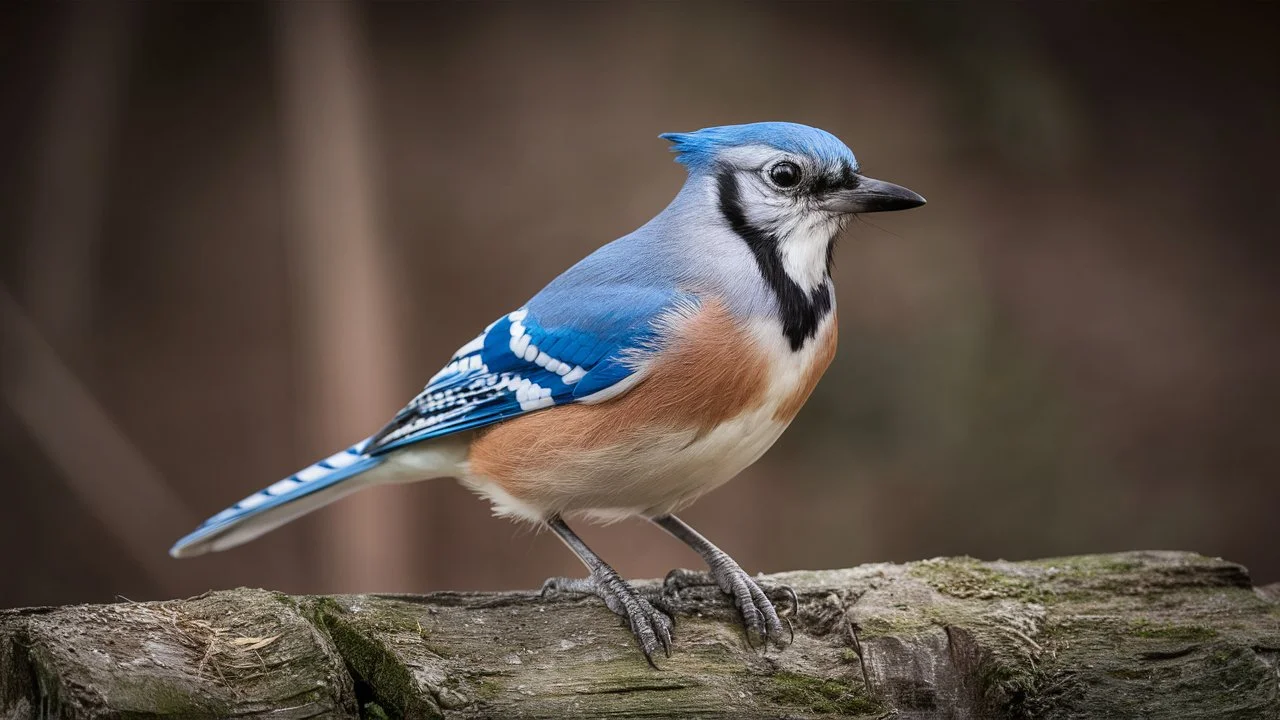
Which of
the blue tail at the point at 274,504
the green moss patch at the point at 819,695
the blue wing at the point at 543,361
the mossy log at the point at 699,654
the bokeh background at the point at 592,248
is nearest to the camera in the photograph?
the mossy log at the point at 699,654

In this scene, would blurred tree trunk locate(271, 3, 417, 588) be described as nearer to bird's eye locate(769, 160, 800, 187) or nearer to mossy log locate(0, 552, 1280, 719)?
mossy log locate(0, 552, 1280, 719)

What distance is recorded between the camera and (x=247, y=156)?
206 inches

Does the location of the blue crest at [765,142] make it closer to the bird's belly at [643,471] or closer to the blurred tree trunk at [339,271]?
the bird's belly at [643,471]

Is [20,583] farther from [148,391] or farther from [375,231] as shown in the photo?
[375,231]

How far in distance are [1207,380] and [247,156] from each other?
472 cm

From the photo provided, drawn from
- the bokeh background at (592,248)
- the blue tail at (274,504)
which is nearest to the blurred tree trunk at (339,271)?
the bokeh background at (592,248)

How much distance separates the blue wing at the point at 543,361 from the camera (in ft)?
9.06

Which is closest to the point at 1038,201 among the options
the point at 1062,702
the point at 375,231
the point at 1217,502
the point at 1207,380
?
the point at 1207,380

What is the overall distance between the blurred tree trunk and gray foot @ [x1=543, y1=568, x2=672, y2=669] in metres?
2.40

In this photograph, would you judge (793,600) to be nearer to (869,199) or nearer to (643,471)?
(643,471)

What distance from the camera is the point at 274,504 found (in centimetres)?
318

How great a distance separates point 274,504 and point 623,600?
112 centimetres

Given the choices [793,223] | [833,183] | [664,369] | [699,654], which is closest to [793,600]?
[699,654]

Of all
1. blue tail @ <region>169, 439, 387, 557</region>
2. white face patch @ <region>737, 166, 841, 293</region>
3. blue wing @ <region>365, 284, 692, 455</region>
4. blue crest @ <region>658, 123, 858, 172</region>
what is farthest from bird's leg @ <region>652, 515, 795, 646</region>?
blue crest @ <region>658, 123, 858, 172</region>
